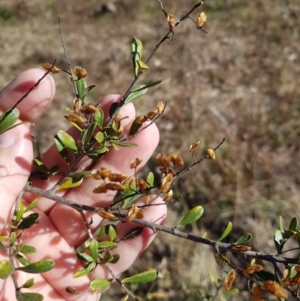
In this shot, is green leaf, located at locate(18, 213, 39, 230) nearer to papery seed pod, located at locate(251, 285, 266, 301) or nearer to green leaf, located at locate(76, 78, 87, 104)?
green leaf, located at locate(76, 78, 87, 104)

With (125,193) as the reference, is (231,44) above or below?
below

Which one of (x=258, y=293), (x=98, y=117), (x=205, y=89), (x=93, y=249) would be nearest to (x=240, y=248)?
(x=258, y=293)

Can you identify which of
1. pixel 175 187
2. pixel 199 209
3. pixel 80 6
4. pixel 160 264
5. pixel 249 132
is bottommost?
pixel 160 264

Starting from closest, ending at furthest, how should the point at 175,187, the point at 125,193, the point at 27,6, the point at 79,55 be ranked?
1. the point at 125,193
2. the point at 175,187
3. the point at 79,55
4. the point at 27,6

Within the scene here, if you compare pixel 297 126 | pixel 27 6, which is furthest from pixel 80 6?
pixel 297 126

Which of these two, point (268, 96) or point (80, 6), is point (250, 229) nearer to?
point (268, 96)

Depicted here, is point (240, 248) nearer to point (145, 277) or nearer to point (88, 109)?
point (145, 277)
